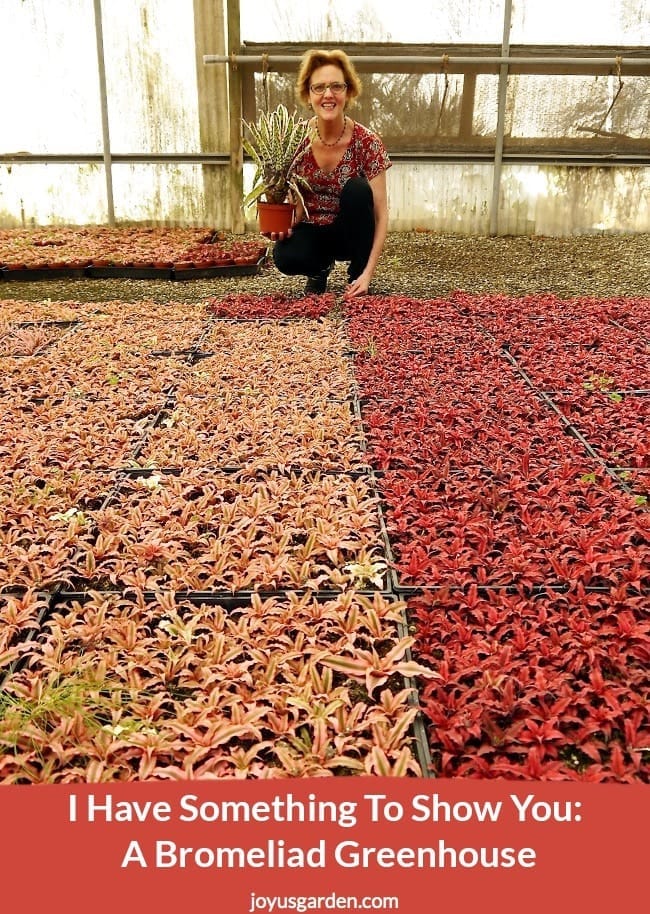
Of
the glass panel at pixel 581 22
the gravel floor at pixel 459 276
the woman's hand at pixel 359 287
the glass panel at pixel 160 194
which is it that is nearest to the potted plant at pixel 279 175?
the woman's hand at pixel 359 287

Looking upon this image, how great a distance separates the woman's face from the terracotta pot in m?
0.62

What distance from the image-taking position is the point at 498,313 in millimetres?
5250

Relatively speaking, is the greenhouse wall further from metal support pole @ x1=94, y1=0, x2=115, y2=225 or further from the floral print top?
the floral print top

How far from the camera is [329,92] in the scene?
16.4 ft

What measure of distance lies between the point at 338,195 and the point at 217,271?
166cm

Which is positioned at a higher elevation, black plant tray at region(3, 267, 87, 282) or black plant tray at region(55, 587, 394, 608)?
black plant tray at region(3, 267, 87, 282)

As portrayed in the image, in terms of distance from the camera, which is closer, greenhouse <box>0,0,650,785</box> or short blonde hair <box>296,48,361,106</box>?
greenhouse <box>0,0,650,785</box>

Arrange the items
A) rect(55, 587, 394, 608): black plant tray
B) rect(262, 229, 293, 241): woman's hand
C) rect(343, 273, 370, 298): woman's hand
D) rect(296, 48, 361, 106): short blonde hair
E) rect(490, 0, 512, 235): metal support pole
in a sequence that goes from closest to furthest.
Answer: rect(55, 587, 394, 608): black plant tray < rect(296, 48, 361, 106): short blonde hair < rect(262, 229, 293, 241): woman's hand < rect(343, 273, 370, 298): woman's hand < rect(490, 0, 512, 235): metal support pole

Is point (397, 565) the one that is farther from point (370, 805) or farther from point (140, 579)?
point (370, 805)

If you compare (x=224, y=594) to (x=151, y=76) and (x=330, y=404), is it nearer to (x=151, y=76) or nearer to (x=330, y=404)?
(x=330, y=404)

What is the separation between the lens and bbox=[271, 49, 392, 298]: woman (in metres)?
5.35

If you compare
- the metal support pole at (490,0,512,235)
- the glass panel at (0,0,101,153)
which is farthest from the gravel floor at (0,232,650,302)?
the glass panel at (0,0,101,153)

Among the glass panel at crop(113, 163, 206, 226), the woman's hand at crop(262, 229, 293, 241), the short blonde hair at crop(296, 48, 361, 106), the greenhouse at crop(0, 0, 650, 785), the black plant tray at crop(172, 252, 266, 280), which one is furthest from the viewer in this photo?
the glass panel at crop(113, 163, 206, 226)

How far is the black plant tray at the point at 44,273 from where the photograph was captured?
6895 millimetres
